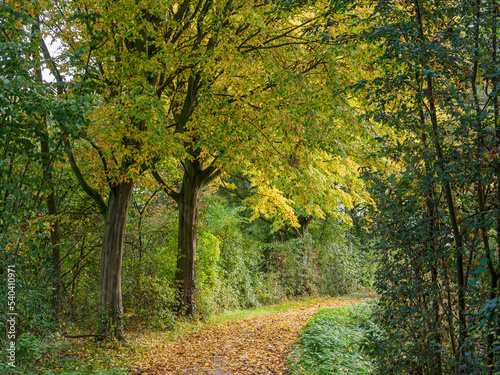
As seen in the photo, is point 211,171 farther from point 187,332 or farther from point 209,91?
point 187,332

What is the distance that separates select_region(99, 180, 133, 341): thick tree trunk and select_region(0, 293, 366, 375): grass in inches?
26.9

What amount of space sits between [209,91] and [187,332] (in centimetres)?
666

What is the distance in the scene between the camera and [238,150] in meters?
9.18

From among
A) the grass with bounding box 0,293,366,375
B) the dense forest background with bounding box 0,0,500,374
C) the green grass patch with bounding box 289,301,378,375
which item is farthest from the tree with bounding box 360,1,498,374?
the grass with bounding box 0,293,366,375

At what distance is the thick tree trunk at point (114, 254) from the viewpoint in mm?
9188

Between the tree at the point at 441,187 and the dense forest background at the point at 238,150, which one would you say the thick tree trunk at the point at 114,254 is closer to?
the dense forest background at the point at 238,150

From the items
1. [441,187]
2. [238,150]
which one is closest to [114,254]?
[238,150]

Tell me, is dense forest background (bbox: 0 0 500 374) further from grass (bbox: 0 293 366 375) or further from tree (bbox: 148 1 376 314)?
grass (bbox: 0 293 366 375)

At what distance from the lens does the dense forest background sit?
12.4ft

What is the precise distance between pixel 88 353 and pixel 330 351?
4.68 metres

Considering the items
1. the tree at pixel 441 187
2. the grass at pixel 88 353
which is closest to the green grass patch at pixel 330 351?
the tree at pixel 441 187

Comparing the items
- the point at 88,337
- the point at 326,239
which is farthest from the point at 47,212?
the point at 326,239

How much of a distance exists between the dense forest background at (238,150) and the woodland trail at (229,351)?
4.80 feet

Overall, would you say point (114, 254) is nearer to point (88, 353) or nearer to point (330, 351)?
point (88, 353)
